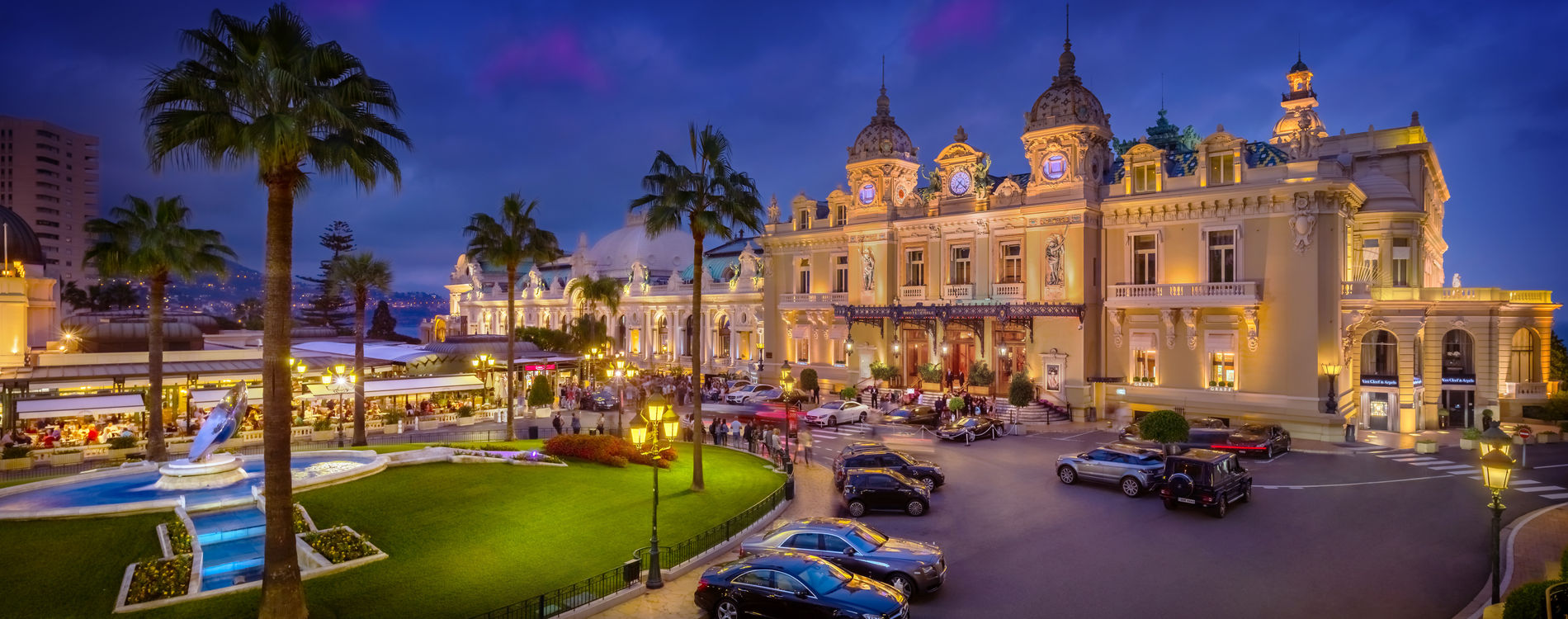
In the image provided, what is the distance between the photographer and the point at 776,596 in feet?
42.0

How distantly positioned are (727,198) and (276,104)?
13.2 m

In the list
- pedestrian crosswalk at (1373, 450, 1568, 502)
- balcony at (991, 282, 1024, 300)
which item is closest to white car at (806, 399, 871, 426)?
balcony at (991, 282, 1024, 300)

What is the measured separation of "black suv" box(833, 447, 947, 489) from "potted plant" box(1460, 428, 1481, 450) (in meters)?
21.1

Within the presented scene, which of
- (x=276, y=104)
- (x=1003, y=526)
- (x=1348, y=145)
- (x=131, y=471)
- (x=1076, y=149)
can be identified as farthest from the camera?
(x=1348, y=145)

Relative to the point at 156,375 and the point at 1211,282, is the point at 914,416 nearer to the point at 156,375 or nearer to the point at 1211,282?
the point at 1211,282

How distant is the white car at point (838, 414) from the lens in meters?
37.0

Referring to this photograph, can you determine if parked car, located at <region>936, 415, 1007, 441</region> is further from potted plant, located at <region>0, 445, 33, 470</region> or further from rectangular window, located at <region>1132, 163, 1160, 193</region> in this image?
potted plant, located at <region>0, 445, 33, 470</region>

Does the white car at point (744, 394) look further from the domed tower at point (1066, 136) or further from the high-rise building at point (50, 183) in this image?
the high-rise building at point (50, 183)

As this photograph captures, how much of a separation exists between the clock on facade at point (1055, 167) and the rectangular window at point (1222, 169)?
6.33m

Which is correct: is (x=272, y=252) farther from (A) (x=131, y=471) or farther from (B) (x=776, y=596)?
(A) (x=131, y=471)

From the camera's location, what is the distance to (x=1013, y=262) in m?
41.3

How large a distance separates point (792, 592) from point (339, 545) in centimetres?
970

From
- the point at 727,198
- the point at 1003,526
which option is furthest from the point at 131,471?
the point at 1003,526

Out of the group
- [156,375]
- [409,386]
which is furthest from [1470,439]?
[156,375]
